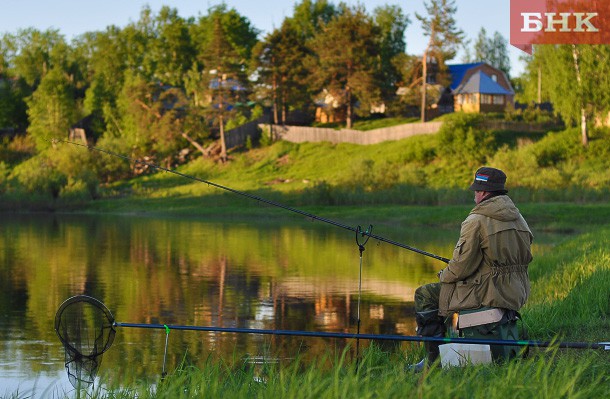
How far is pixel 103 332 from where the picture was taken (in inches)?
306

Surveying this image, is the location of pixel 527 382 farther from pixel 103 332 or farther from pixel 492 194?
pixel 103 332

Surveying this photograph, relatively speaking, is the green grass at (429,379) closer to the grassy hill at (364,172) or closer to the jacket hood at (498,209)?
the jacket hood at (498,209)

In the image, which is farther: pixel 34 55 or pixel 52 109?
pixel 34 55

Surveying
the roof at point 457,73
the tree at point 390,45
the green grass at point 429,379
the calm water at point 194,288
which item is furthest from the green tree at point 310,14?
the green grass at point 429,379

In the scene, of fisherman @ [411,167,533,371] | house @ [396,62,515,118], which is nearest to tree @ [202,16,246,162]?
house @ [396,62,515,118]

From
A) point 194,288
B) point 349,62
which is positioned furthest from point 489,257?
point 349,62

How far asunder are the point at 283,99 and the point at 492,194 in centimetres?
5564

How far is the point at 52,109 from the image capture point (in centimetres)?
6662

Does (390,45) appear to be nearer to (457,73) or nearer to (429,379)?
(457,73)

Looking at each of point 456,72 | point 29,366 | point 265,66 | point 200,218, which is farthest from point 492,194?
point 456,72

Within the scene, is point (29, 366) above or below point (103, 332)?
below

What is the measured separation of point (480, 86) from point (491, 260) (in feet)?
189

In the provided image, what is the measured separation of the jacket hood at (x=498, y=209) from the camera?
24.6 feet

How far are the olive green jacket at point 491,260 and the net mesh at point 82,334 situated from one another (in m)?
2.48
